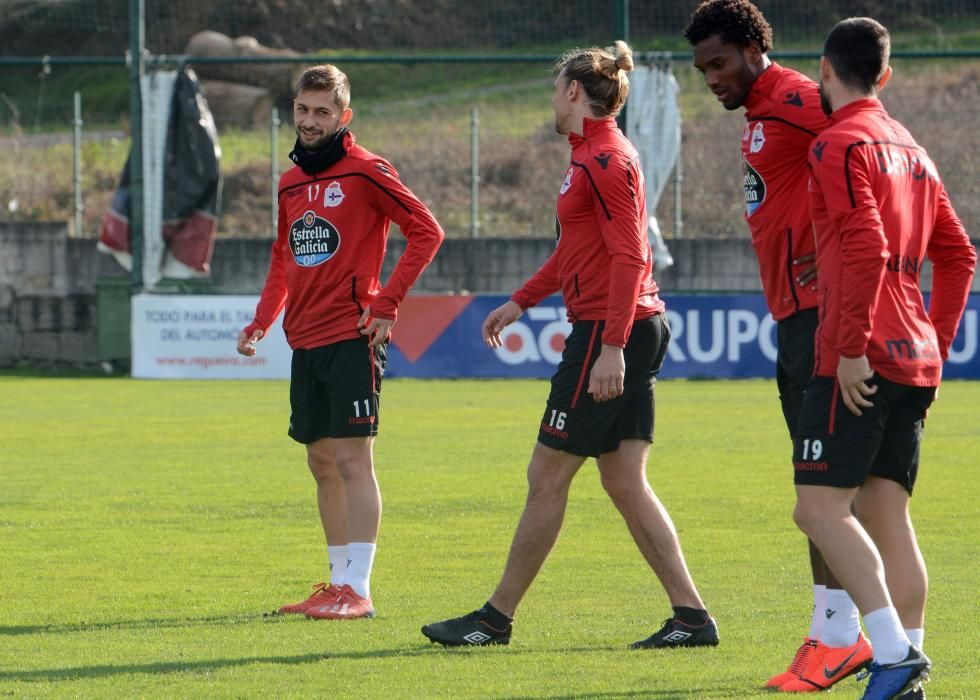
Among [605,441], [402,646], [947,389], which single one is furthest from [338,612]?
[947,389]

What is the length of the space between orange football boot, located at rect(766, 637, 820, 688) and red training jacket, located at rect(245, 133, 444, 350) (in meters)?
2.26

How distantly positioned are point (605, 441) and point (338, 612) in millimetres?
1322

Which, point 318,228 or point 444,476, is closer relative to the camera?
point 318,228

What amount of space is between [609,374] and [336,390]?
1.45 meters

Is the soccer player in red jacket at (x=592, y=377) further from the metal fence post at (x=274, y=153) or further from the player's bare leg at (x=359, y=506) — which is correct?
the metal fence post at (x=274, y=153)

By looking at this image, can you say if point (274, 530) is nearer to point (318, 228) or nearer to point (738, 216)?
point (318, 228)

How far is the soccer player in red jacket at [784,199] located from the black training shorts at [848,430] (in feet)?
1.27

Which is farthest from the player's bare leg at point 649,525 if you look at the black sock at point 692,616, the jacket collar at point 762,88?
the jacket collar at point 762,88

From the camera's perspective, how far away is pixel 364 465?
669 cm

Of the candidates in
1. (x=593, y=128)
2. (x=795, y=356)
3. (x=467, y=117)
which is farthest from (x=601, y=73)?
(x=467, y=117)

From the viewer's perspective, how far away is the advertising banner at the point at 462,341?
65.1 feet

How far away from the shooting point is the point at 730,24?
535 centimetres

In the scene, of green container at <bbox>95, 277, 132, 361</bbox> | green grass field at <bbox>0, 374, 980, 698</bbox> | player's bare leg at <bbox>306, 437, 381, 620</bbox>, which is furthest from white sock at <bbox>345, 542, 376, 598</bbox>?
green container at <bbox>95, 277, 132, 361</bbox>

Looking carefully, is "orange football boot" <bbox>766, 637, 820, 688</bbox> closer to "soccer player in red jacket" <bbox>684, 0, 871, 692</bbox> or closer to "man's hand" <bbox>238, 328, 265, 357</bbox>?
"soccer player in red jacket" <bbox>684, 0, 871, 692</bbox>
